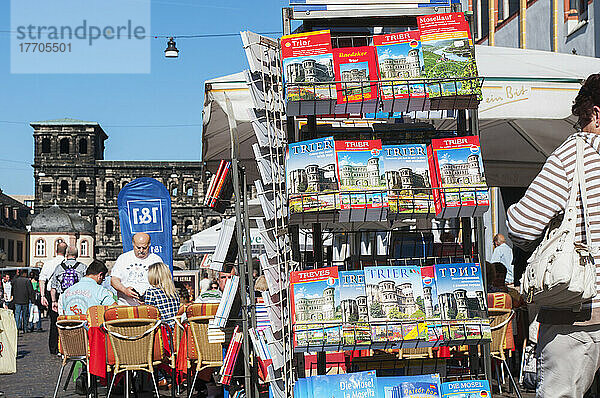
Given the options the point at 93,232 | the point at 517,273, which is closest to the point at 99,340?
the point at 517,273

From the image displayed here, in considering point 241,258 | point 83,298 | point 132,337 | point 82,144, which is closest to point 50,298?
point 83,298

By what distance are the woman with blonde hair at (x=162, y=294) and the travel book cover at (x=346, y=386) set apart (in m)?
4.87

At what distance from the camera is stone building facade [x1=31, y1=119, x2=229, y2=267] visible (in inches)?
4144

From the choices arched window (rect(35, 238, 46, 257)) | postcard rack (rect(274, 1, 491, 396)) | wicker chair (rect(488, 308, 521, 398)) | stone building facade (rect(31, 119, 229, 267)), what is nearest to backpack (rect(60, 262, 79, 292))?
wicker chair (rect(488, 308, 521, 398))

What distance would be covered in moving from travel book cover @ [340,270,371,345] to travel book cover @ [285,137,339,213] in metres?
0.37

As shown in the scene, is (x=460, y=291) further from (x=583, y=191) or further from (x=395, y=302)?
(x=583, y=191)

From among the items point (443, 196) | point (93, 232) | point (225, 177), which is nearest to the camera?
point (443, 196)

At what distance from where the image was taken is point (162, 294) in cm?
898

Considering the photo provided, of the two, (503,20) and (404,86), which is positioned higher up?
(503,20)

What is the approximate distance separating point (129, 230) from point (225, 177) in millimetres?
9175

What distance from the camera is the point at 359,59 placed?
433cm

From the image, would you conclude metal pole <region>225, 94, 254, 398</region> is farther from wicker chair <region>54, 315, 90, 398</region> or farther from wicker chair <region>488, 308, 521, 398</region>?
wicker chair <region>54, 315, 90, 398</region>

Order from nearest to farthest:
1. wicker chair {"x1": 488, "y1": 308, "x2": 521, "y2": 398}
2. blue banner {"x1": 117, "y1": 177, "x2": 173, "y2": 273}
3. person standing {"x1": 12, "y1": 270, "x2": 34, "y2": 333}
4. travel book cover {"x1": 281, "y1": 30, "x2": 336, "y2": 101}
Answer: travel book cover {"x1": 281, "y1": 30, "x2": 336, "y2": 101} < wicker chair {"x1": 488, "y1": 308, "x2": 521, "y2": 398} < blue banner {"x1": 117, "y1": 177, "x2": 173, "y2": 273} < person standing {"x1": 12, "y1": 270, "x2": 34, "y2": 333}

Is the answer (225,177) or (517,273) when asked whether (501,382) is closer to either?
(225,177)
